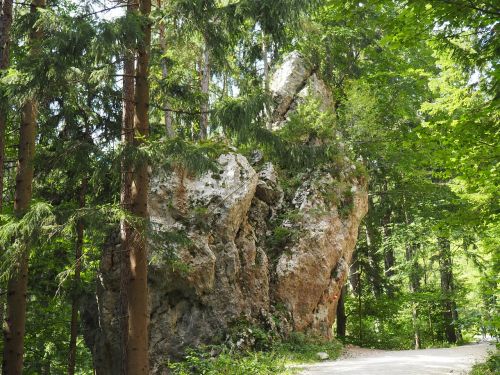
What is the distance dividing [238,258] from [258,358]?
2880mm

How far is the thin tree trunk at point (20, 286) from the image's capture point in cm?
823

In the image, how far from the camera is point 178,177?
1163 cm

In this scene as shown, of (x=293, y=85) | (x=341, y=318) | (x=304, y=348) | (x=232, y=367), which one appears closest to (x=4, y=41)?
(x=232, y=367)

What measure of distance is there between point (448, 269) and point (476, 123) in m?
12.7

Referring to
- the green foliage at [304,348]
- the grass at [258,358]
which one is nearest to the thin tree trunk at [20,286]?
the grass at [258,358]

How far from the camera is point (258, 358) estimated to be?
30.7 ft

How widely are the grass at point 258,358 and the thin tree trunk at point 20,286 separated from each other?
9.90 feet

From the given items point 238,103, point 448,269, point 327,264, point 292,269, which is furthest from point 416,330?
point 238,103

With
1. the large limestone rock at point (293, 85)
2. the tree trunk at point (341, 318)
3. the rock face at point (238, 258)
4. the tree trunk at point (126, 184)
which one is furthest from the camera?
the tree trunk at point (341, 318)

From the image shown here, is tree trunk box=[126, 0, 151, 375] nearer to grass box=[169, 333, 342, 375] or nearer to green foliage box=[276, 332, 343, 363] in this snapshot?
grass box=[169, 333, 342, 375]

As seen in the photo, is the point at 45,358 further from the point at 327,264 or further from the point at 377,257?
the point at 377,257

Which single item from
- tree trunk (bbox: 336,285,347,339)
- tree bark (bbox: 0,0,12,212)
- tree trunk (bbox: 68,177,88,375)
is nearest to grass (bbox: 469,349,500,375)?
tree trunk (bbox: 68,177,88,375)

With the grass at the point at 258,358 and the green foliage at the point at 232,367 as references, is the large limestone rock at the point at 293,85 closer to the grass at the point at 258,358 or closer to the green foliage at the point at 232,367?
the grass at the point at 258,358

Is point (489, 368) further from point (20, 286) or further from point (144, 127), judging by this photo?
point (20, 286)
